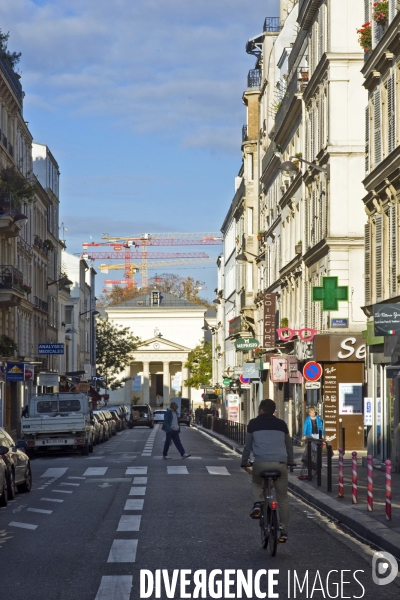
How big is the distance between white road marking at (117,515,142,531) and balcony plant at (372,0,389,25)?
46.8 feet

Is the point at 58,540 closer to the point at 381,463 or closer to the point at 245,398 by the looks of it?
the point at 381,463

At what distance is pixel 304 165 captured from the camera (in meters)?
41.0

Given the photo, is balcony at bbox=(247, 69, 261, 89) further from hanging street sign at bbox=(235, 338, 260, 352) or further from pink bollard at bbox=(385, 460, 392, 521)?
pink bollard at bbox=(385, 460, 392, 521)

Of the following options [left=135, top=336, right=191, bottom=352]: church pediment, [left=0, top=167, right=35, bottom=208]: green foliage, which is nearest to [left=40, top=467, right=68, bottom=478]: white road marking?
[left=0, top=167, right=35, bottom=208]: green foliage

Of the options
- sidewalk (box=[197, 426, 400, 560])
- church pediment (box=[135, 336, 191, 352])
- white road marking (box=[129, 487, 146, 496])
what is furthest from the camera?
church pediment (box=[135, 336, 191, 352])

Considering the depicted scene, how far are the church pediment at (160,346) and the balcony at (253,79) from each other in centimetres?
7184

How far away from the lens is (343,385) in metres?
34.6

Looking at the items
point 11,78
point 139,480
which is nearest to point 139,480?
point 139,480

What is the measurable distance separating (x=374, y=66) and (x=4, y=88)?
2725cm

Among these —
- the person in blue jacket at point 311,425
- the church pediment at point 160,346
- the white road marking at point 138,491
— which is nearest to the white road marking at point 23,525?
the white road marking at point 138,491

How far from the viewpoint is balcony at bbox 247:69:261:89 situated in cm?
6988

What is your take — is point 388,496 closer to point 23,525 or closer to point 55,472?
point 23,525

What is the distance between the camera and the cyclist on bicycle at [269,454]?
12.4m

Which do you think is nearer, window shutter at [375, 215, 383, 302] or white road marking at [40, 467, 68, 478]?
white road marking at [40, 467, 68, 478]
